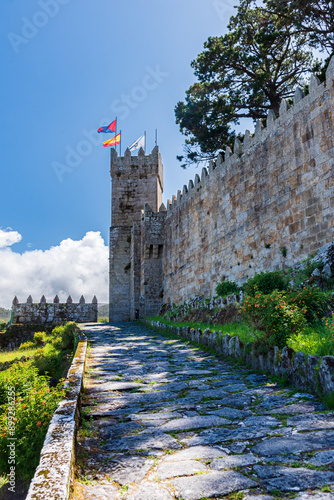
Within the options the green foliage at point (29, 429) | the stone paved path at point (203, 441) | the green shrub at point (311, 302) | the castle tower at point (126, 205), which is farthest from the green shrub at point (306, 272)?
the castle tower at point (126, 205)

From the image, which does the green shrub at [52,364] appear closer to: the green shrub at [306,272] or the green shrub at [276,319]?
the green shrub at [306,272]

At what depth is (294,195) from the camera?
10594 mm

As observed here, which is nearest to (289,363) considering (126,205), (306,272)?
(306,272)

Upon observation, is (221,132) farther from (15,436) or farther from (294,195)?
(15,436)

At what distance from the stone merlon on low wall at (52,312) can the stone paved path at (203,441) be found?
23403 mm

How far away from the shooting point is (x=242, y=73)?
65.1 ft

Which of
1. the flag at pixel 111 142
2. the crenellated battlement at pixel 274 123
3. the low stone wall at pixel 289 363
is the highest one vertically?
the flag at pixel 111 142

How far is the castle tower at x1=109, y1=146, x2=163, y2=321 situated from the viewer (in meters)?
27.7

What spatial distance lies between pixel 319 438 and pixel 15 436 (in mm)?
2588

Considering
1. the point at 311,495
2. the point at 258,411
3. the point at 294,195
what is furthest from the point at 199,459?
the point at 294,195

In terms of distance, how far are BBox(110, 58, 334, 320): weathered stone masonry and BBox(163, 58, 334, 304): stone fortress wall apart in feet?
0.08

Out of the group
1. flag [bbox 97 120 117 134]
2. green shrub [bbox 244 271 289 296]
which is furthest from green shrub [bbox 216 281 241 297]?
flag [bbox 97 120 117 134]

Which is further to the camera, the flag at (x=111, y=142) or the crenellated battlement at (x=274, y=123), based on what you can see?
the flag at (x=111, y=142)

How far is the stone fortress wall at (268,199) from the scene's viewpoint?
9633mm
